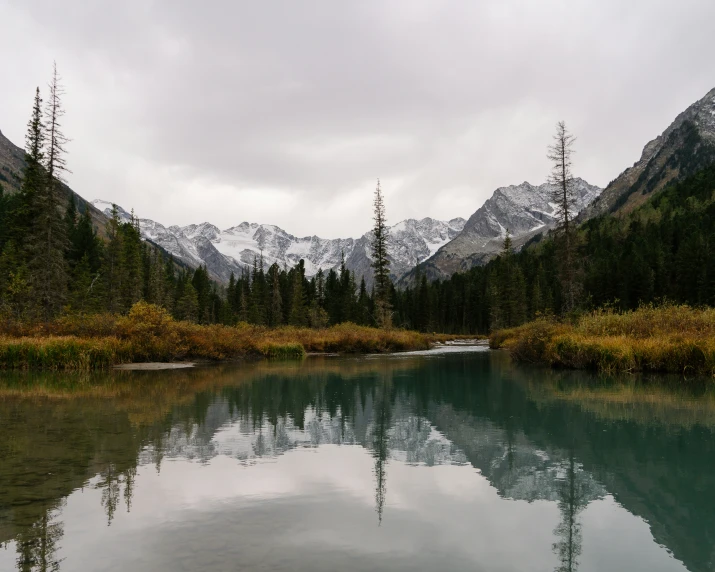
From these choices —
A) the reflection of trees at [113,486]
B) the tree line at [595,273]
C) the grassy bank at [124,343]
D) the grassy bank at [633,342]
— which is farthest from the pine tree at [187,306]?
the reflection of trees at [113,486]

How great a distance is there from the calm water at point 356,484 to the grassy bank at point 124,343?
11408 millimetres

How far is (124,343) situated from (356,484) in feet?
84.8

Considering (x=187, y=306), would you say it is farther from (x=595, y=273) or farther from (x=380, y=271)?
(x=595, y=273)

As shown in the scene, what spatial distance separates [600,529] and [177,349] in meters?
30.1

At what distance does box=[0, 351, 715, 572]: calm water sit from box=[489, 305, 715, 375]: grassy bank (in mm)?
7031

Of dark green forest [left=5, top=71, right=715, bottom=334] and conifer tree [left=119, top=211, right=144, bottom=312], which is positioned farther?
conifer tree [left=119, top=211, right=144, bottom=312]

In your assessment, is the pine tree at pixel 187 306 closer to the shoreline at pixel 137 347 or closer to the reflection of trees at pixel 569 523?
the shoreline at pixel 137 347

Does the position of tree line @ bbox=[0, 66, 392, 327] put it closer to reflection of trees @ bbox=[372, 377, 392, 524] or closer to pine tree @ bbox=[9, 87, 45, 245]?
pine tree @ bbox=[9, 87, 45, 245]

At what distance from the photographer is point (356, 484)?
331 inches

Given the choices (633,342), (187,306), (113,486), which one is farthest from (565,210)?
(187,306)

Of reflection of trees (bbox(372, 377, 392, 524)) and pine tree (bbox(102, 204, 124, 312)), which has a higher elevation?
pine tree (bbox(102, 204, 124, 312))

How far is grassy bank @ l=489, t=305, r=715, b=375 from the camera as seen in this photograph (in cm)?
2267

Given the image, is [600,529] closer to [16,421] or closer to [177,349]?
[16,421]

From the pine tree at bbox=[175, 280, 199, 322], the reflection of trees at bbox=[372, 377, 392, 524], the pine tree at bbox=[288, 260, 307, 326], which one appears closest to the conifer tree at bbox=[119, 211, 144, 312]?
the pine tree at bbox=[175, 280, 199, 322]
